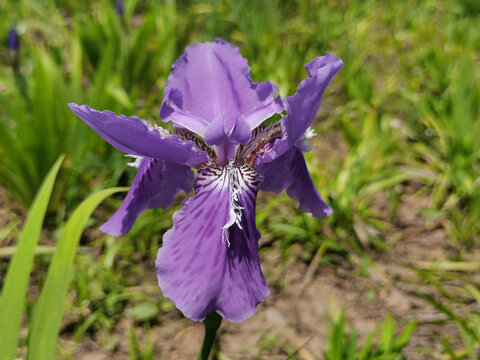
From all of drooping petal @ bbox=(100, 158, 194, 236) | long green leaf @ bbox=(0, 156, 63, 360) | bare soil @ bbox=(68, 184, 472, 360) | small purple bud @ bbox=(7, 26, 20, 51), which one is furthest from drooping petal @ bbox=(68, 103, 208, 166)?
small purple bud @ bbox=(7, 26, 20, 51)

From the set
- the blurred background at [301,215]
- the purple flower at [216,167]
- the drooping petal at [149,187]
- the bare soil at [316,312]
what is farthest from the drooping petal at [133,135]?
the bare soil at [316,312]

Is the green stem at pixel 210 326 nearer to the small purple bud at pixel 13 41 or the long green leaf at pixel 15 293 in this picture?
the long green leaf at pixel 15 293

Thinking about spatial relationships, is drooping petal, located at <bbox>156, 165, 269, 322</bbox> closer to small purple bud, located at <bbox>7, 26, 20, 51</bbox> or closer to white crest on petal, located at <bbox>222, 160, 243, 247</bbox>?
white crest on petal, located at <bbox>222, 160, 243, 247</bbox>

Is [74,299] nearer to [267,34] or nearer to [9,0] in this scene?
[267,34]

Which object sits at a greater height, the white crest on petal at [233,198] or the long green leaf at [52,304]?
the white crest on petal at [233,198]

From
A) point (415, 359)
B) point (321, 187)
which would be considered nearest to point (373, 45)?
point (321, 187)

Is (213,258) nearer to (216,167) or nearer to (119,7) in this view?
(216,167)
